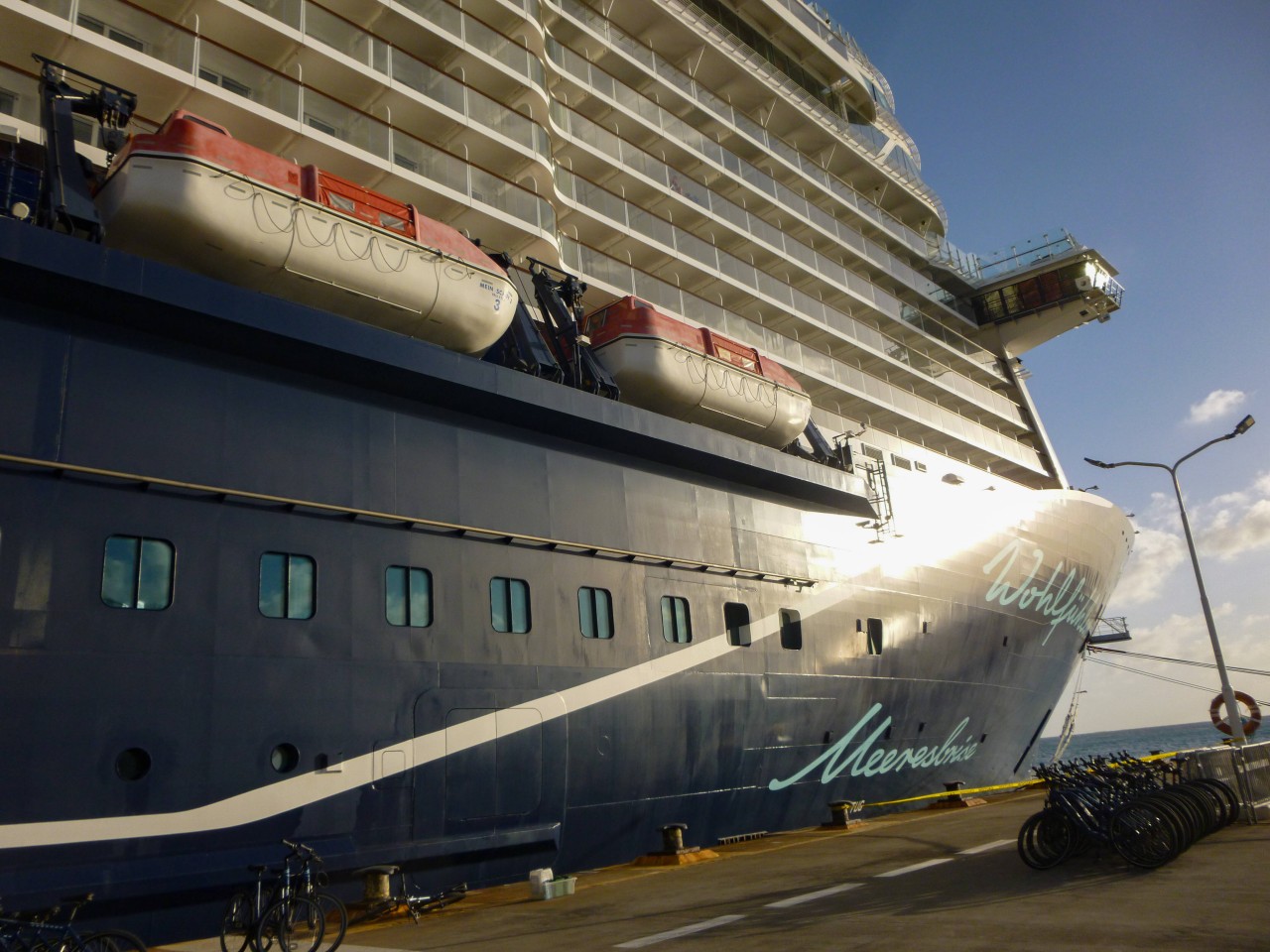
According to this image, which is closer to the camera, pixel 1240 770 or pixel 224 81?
pixel 1240 770

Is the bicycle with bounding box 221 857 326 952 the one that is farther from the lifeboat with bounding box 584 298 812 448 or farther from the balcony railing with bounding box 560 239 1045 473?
the balcony railing with bounding box 560 239 1045 473

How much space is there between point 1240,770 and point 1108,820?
427 centimetres

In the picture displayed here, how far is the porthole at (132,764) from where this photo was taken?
6.96 m

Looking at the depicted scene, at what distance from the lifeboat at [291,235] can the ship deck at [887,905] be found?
5813 millimetres

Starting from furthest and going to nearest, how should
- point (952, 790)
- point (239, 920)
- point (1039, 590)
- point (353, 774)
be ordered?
point (1039, 590) < point (952, 790) < point (353, 774) < point (239, 920)

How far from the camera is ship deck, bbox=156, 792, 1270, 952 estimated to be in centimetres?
539

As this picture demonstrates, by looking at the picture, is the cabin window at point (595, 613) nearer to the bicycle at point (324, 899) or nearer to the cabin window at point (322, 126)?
the bicycle at point (324, 899)

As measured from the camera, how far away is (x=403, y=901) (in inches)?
307

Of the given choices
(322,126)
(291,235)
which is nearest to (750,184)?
(322,126)

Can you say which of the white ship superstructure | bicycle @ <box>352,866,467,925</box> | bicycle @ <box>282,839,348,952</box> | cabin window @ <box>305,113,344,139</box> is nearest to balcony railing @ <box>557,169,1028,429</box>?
the white ship superstructure

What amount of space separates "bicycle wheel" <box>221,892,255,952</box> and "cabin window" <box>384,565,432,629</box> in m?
2.94

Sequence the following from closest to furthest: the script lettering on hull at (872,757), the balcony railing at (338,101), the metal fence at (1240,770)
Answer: the metal fence at (1240,770)
the balcony railing at (338,101)
the script lettering on hull at (872,757)

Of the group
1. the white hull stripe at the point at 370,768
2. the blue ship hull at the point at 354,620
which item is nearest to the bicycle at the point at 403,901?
the blue ship hull at the point at 354,620

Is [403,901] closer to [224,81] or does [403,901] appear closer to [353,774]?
[353,774]
